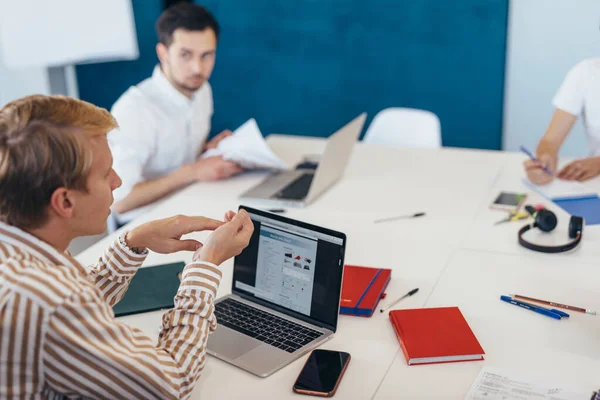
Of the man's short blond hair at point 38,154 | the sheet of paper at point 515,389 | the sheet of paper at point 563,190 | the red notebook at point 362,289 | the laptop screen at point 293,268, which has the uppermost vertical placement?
the man's short blond hair at point 38,154

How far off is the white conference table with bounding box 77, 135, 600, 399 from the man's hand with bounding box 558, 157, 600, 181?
73 mm

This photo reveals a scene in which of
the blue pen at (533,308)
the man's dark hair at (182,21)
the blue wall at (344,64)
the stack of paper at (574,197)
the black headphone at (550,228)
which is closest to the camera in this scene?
the blue pen at (533,308)

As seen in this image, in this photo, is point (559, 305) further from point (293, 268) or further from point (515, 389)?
point (293, 268)

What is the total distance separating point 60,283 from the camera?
3.48 ft

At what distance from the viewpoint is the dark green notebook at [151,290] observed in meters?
1.65

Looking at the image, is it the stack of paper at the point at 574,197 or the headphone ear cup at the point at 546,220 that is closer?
the headphone ear cup at the point at 546,220

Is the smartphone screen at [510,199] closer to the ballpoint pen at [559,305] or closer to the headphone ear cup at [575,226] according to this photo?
the headphone ear cup at [575,226]

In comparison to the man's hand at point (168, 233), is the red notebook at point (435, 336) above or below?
below

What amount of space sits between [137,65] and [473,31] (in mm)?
2114

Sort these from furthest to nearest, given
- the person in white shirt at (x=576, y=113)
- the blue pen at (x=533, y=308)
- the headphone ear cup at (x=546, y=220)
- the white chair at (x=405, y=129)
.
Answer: the white chair at (x=405, y=129)
the person in white shirt at (x=576, y=113)
the headphone ear cup at (x=546, y=220)
the blue pen at (x=533, y=308)

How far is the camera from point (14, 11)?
3.24 m

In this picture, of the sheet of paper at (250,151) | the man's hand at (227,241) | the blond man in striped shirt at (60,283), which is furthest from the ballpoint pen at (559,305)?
the sheet of paper at (250,151)

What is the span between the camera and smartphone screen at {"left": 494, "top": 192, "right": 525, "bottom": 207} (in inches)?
88.3

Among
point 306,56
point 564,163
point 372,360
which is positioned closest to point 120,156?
point 372,360
